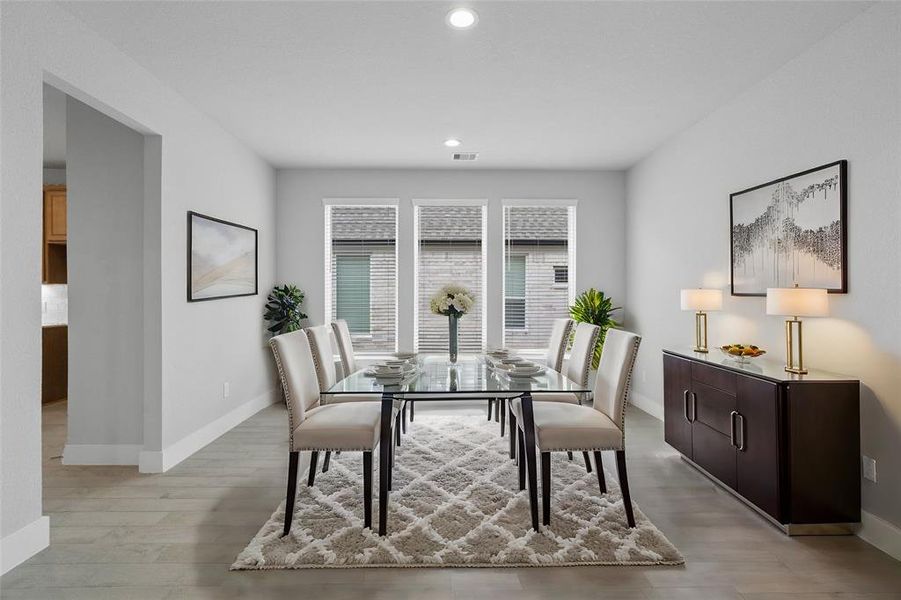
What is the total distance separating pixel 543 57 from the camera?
308 cm

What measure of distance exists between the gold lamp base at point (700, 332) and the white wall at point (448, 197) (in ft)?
6.17

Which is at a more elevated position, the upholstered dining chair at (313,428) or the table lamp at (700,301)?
the table lamp at (700,301)

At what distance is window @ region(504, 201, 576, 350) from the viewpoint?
6055 millimetres

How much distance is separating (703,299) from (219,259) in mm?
3992

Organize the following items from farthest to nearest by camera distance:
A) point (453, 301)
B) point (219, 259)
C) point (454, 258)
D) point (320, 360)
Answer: point (454, 258) → point (219, 259) → point (453, 301) → point (320, 360)

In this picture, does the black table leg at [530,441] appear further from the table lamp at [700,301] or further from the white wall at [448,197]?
the white wall at [448,197]

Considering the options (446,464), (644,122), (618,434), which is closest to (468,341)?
(446,464)

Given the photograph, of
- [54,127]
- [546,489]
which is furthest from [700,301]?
[54,127]

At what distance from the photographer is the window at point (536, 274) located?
6055 millimetres

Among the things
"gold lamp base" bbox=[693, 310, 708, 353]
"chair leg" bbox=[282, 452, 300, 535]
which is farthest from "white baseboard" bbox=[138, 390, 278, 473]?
"gold lamp base" bbox=[693, 310, 708, 353]

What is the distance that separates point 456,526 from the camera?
2627 millimetres

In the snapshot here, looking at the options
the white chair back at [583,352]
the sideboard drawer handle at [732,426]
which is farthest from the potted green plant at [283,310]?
the sideboard drawer handle at [732,426]

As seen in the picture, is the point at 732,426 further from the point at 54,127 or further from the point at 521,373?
the point at 54,127

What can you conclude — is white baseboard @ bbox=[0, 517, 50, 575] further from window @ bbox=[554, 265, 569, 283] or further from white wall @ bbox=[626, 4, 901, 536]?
window @ bbox=[554, 265, 569, 283]
